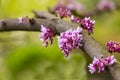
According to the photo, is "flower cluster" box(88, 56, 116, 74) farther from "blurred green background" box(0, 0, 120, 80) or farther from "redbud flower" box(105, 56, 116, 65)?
"blurred green background" box(0, 0, 120, 80)

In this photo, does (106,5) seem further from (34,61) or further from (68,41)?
(68,41)

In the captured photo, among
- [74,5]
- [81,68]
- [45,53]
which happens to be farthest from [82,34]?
[74,5]

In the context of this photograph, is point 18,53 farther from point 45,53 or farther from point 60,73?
point 60,73

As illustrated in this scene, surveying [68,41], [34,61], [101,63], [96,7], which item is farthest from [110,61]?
[96,7]

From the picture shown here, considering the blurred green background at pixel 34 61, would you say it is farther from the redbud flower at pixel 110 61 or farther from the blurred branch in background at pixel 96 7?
the redbud flower at pixel 110 61

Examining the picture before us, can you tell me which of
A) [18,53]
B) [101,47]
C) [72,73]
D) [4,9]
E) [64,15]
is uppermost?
[4,9]
